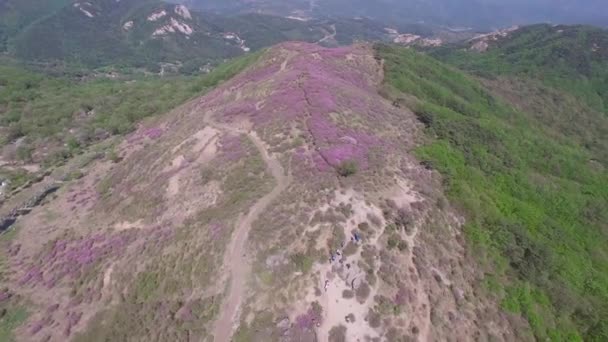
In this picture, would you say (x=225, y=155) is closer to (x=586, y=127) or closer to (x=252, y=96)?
(x=252, y=96)

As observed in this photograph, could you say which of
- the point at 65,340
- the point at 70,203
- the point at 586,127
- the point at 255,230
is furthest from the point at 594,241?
the point at 586,127

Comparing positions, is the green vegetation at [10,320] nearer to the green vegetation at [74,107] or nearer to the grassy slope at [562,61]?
the green vegetation at [74,107]

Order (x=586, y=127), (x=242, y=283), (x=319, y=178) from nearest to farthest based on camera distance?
1. (x=242, y=283)
2. (x=319, y=178)
3. (x=586, y=127)

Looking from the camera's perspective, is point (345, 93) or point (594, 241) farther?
point (345, 93)

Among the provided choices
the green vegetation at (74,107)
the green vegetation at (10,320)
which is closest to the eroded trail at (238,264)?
the green vegetation at (10,320)

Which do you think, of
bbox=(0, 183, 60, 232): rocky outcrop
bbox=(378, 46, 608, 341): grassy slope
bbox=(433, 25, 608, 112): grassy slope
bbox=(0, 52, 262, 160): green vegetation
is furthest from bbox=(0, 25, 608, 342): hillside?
bbox=(433, 25, 608, 112): grassy slope

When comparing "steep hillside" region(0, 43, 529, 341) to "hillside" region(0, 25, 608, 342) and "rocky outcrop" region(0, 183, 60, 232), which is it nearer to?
A: "hillside" region(0, 25, 608, 342)
